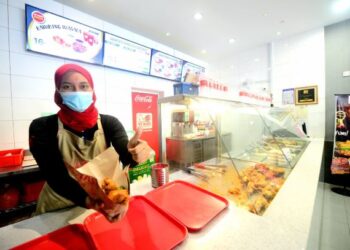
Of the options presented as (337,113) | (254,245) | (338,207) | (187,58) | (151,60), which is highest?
(187,58)

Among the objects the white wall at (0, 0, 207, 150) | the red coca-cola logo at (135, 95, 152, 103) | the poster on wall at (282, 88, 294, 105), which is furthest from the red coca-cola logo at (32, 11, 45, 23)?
the poster on wall at (282, 88, 294, 105)

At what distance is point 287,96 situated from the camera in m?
4.40

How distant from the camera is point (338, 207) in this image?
A: 9.61 feet

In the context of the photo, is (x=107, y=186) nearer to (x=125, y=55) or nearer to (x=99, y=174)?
(x=99, y=174)

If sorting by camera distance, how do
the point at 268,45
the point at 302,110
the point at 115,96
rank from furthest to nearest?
the point at 268,45 < the point at 302,110 < the point at 115,96

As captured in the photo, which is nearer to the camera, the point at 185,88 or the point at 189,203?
the point at 189,203

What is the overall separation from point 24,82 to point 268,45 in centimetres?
533

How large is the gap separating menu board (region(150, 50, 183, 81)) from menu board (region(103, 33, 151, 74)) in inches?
6.9

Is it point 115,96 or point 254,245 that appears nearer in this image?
point 254,245

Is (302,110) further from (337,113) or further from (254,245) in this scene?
(254,245)

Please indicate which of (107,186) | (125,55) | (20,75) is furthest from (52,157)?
(125,55)

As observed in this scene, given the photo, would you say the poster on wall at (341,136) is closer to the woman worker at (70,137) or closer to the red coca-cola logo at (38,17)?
the woman worker at (70,137)

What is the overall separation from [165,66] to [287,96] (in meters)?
3.20

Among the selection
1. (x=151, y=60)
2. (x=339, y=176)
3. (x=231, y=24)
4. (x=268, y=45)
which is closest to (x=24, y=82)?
(x=151, y=60)
